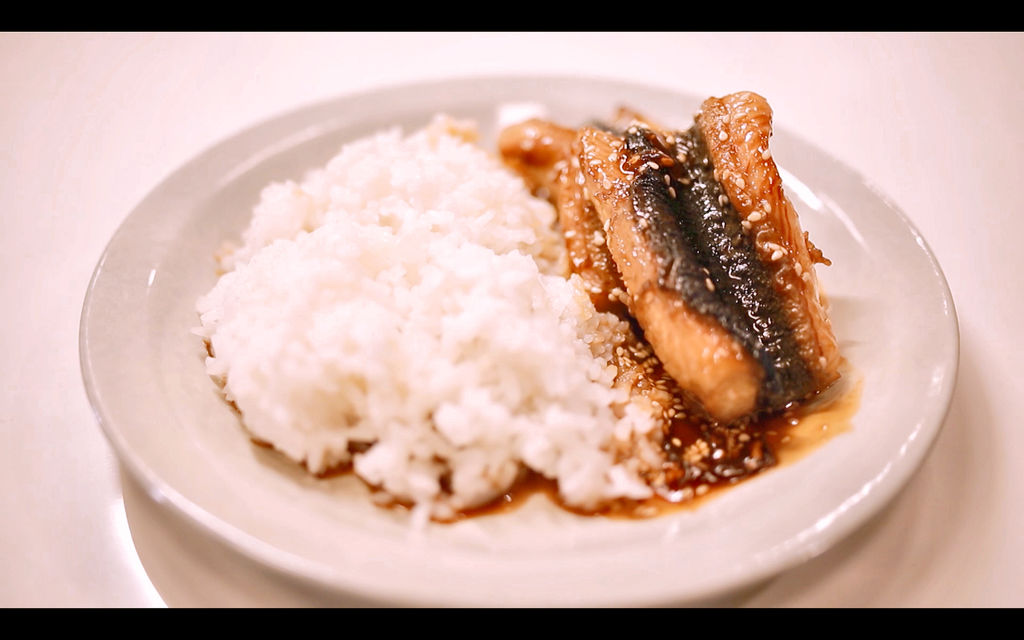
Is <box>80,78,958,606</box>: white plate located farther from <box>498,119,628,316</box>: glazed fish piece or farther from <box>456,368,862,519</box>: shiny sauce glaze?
<box>498,119,628,316</box>: glazed fish piece

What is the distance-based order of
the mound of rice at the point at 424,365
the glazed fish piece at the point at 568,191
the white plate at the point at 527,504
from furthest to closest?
the glazed fish piece at the point at 568,191 < the mound of rice at the point at 424,365 < the white plate at the point at 527,504

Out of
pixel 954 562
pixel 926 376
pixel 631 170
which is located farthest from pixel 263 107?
pixel 954 562

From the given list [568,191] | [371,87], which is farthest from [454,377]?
[371,87]

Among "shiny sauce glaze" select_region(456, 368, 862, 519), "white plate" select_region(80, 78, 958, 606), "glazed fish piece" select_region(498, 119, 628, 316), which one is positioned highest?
"glazed fish piece" select_region(498, 119, 628, 316)

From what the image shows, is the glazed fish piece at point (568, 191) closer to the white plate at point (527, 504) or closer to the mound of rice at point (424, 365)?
the mound of rice at point (424, 365)

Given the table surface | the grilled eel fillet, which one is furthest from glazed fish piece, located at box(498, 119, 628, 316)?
the table surface

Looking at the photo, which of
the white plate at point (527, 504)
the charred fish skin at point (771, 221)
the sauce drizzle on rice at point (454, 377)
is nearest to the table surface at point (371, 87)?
the white plate at point (527, 504)
